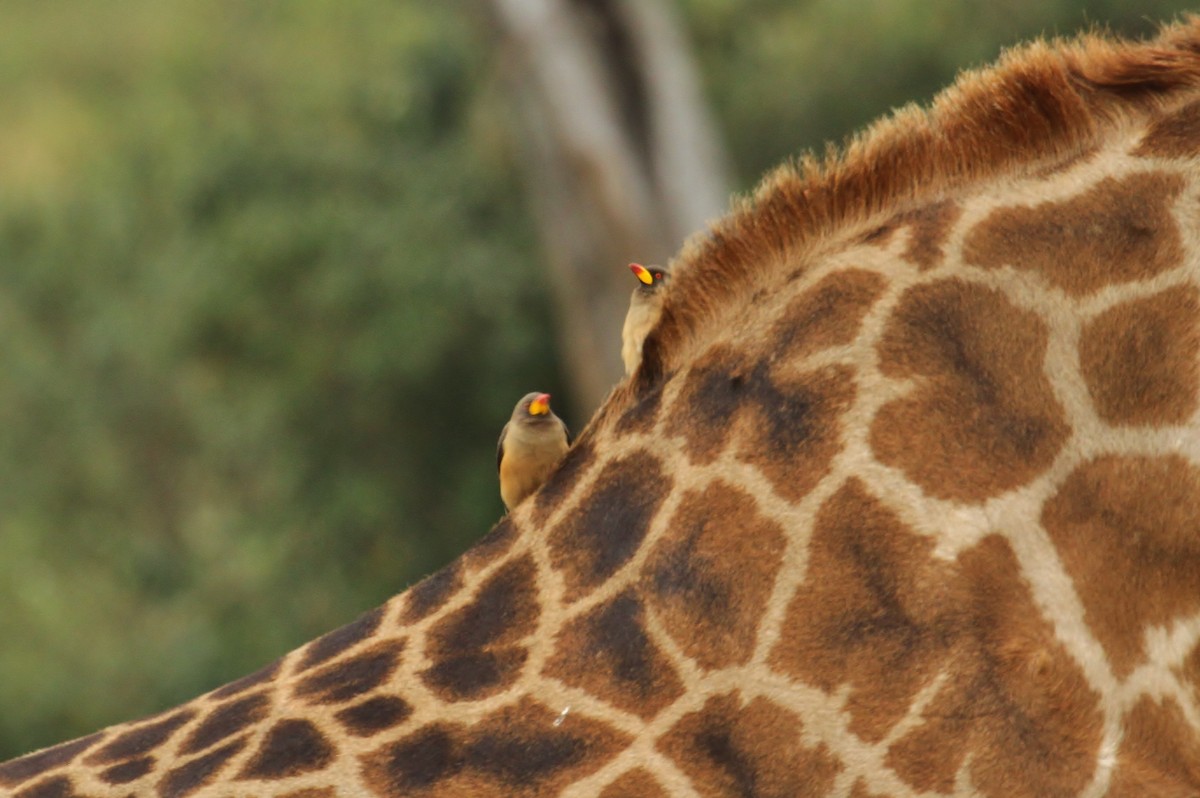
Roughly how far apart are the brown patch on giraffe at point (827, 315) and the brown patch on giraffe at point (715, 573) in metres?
0.25

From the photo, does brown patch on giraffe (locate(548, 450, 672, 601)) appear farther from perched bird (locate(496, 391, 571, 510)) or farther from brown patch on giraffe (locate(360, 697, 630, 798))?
perched bird (locate(496, 391, 571, 510))

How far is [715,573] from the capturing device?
2820 millimetres

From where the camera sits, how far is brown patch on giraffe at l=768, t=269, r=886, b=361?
113 inches

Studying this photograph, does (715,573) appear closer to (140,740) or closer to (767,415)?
(767,415)

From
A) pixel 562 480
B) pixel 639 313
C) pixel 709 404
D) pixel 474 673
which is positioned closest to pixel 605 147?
pixel 639 313

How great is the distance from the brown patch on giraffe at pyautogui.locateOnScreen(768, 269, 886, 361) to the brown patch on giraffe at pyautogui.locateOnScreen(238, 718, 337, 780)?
96 cm

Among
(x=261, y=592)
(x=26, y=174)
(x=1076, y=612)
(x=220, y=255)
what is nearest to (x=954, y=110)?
(x=1076, y=612)

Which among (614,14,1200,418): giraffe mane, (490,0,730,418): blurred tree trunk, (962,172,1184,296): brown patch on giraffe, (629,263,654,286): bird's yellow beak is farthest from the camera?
(490,0,730,418): blurred tree trunk

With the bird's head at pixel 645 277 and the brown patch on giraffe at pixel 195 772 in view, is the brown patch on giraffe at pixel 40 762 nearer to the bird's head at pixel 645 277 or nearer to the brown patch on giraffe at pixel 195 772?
the brown patch on giraffe at pixel 195 772

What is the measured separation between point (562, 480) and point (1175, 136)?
1.15 meters

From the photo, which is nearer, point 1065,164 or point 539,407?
point 1065,164

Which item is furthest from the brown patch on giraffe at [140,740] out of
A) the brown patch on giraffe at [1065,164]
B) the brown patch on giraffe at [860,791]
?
the brown patch on giraffe at [1065,164]

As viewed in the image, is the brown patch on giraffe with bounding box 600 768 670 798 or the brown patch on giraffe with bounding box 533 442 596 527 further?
the brown patch on giraffe with bounding box 533 442 596 527

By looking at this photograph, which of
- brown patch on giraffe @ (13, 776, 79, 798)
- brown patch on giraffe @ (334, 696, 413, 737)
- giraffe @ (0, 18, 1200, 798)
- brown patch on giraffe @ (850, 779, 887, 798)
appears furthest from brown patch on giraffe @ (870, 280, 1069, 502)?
brown patch on giraffe @ (13, 776, 79, 798)
